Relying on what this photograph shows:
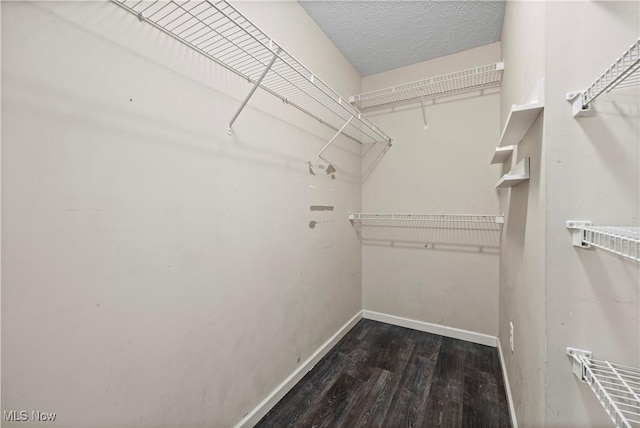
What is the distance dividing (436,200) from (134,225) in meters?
2.35

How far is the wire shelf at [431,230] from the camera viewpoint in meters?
2.21

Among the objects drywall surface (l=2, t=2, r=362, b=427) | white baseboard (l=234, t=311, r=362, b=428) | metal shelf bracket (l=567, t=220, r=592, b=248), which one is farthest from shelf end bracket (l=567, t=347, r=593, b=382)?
white baseboard (l=234, t=311, r=362, b=428)

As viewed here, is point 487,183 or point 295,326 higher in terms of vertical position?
point 487,183

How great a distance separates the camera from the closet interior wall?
71cm

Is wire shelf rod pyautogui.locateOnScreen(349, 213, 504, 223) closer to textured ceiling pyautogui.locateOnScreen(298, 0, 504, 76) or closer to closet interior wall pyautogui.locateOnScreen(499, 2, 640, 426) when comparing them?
closet interior wall pyautogui.locateOnScreen(499, 2, 640, 426)

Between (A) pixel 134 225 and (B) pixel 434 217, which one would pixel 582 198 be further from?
(B) pixel 434 217

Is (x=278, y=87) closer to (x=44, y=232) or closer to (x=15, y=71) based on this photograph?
(x=15, y=71)

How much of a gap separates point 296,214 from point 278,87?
0.84 m

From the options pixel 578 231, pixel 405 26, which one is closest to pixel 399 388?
pixel 578 231

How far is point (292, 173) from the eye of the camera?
171 centimetres

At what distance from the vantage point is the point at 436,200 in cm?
238

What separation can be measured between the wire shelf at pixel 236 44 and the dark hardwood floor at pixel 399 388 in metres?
1.78

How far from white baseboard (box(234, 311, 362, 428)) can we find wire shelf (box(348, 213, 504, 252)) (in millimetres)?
1014

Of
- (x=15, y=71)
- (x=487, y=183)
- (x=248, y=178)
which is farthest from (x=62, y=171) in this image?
(x=487, y=183)
